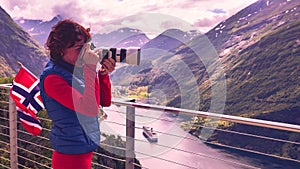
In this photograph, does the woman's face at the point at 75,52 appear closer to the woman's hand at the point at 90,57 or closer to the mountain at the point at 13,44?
the woman's hand at the point at 90,57

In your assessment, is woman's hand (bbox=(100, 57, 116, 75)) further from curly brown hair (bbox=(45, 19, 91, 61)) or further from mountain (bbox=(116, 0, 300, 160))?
mountain (bbox=(116, 0, 300, 160))

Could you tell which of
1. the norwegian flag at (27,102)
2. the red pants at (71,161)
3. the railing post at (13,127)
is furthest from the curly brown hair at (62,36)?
the railing post at (13,127)

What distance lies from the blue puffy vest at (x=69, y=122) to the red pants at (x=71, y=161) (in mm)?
26

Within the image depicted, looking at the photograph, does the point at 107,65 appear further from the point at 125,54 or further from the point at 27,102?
the point at 27,102

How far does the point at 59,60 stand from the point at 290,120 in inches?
1667

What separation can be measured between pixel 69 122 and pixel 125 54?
350mm

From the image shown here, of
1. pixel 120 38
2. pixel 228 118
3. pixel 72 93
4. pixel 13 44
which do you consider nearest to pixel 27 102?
pixel 120 38

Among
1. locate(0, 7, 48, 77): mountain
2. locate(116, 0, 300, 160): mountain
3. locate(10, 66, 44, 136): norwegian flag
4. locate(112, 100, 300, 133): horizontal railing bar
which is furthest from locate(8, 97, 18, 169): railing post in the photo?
locate(0, 7, 48, 77): mountain

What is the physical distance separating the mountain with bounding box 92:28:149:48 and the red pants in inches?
18.5

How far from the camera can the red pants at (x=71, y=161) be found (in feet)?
3.96

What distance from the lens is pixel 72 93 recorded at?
1.10m

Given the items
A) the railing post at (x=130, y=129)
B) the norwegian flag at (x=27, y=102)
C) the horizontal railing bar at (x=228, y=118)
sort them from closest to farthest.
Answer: the horizontal railing bar at (x=228, y=118) < the railing post at (x=130, y=129) < the norwegian flag at (x=27, y=102)

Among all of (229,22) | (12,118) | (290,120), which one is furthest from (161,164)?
(229,22)

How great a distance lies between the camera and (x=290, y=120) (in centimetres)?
3916
